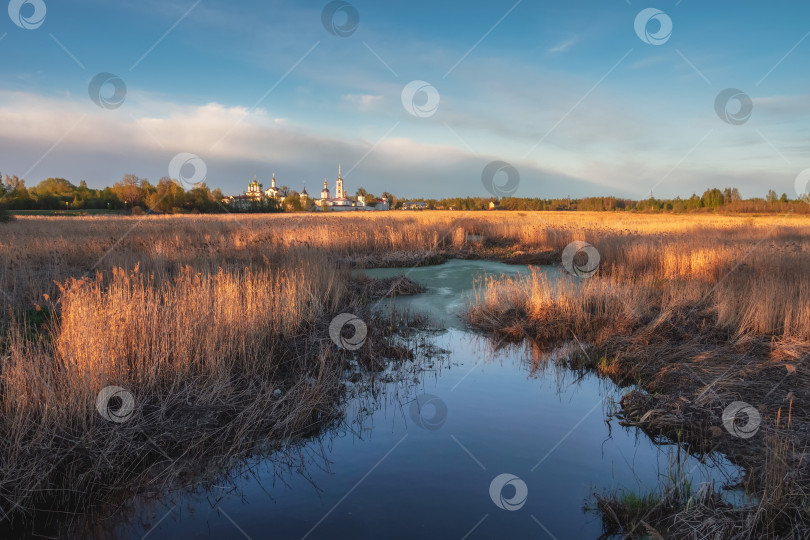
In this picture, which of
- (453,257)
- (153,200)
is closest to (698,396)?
(453,257)

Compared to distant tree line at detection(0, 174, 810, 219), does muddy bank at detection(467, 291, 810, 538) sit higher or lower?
lower

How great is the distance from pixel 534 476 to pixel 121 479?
11.4 ft

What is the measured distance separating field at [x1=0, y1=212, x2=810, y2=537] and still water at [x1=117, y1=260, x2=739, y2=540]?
1.14 ft

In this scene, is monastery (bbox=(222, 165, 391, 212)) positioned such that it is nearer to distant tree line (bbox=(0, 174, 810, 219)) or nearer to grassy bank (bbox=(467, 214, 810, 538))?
distant tree line (bbox=(0, 174, 810, 219))

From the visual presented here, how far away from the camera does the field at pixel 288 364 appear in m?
3.55

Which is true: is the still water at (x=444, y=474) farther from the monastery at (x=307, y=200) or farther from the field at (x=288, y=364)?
the monastery at (x=307, y=200)

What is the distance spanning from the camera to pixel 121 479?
3703 mm

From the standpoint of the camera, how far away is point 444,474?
3955 mm

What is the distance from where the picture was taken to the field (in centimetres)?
355

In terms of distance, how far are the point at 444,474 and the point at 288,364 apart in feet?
10.0

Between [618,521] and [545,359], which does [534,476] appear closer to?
[618,521]

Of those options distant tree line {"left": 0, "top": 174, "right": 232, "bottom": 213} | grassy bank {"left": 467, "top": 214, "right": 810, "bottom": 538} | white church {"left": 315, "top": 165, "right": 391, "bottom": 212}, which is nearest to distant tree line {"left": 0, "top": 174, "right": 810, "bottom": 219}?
distant tree line {"left": 0, "top": 174, "right": 232, "bottom": 213}

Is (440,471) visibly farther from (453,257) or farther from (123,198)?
(123,198)

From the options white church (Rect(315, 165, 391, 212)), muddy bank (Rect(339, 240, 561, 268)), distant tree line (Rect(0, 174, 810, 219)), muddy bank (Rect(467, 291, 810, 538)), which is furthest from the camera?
white church (Rect(315, 165, 391, 212))
